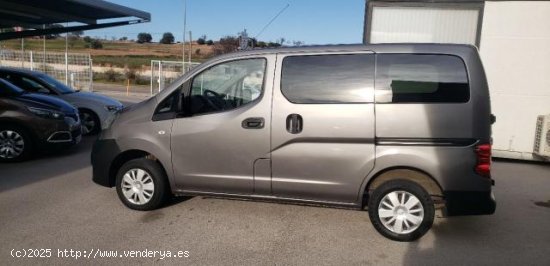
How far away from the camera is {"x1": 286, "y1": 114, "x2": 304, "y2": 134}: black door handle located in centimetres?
420

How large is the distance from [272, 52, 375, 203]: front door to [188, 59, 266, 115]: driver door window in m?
0.26

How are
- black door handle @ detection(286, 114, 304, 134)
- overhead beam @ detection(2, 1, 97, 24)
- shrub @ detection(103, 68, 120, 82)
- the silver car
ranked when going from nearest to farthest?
black door handle @ detection(286, 114, 304, 134) → the silver car → overhead beam @ detection(2, 1, 97, 24) → shrub @ detection(103, 68, 120, 82)

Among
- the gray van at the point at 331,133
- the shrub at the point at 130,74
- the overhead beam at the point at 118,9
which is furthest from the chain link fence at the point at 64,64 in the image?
the gray van at the point at 331,133

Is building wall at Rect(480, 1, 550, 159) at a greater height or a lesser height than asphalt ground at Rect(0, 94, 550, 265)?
greater

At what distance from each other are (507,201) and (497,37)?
11.7 feet

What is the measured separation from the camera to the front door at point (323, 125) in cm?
409

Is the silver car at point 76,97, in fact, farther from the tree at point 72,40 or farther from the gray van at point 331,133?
the tree at point 72,40

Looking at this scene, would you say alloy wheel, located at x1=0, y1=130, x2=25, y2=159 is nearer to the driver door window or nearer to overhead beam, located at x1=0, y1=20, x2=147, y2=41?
the driver door window

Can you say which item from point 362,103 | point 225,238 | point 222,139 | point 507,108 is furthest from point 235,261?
point 507,108

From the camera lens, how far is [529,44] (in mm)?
7684

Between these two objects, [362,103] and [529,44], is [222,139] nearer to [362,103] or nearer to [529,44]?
[362,103]

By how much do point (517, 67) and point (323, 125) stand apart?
5.37m

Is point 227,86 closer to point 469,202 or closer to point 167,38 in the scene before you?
point 469,202

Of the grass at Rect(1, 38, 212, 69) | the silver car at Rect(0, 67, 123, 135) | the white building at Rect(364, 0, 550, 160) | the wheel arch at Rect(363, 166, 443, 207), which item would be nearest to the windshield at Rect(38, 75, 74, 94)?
the silver car at Rect(0, 67, 123, 135)
